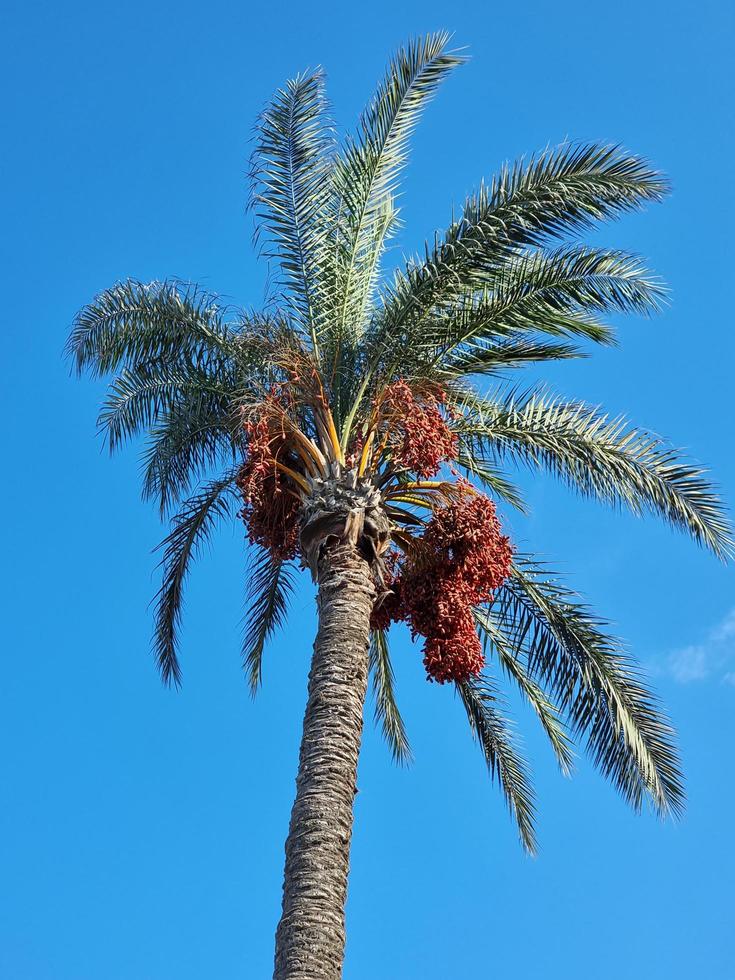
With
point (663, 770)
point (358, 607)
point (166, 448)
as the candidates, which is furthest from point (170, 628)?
point (663, 770)

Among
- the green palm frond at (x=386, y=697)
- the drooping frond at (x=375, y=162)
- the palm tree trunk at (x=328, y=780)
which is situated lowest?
the palm tree trunk at (x=328, y=780)

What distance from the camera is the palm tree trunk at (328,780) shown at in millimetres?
9219

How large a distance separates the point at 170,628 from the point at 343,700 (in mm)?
3919

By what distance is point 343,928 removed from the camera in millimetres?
9438

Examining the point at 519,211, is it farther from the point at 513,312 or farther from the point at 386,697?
the point at 386,697

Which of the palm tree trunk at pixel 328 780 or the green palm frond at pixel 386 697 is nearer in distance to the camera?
the palm tree trunk at pixel 328 780

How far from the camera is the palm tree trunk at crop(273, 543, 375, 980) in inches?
363

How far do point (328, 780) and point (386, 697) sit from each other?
5.52 m

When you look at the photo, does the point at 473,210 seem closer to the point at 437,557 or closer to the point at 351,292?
the point at 351,292

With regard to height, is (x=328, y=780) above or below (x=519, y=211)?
below

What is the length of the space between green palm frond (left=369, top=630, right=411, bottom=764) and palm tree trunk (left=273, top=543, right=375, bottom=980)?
10.4 feet

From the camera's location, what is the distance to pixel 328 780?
10.1m

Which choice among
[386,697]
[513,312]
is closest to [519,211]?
[513,312]

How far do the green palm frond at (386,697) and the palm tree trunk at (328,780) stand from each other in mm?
3175
